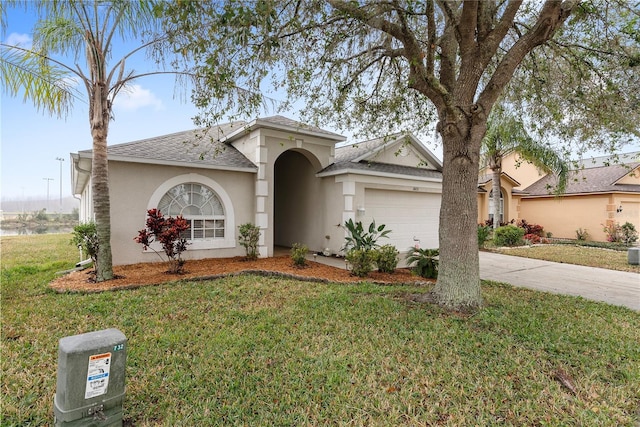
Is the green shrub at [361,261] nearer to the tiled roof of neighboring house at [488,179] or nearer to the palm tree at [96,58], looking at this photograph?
the palm tree at [96,58]

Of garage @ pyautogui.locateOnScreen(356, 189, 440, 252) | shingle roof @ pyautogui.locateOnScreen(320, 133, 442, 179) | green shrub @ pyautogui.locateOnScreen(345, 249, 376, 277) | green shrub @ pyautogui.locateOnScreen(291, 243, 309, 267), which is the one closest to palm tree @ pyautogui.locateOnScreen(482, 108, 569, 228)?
shingle roof @ pyautogui.locateOnScreen(320, 133, 442, 179)

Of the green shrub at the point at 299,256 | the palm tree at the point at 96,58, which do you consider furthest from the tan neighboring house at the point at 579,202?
the palm tree at the point at 96,58

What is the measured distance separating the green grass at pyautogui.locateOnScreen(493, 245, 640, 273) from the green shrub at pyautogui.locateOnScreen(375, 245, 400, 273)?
7683 millimetres

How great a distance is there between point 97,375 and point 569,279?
11.1 meters

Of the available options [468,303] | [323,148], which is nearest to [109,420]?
[468,303]

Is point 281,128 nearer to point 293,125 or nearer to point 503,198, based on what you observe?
point 293,125

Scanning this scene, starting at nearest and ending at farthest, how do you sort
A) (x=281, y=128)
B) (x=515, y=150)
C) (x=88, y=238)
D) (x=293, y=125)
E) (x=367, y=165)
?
1. (x=88, y=238)
2. (x=281, y=128)
3. (x=293, y=125)
4. (x=367, y=165)
5. (x=515, y=150)

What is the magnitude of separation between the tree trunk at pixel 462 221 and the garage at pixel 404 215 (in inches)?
213

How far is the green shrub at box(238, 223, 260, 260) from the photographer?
9859 mm

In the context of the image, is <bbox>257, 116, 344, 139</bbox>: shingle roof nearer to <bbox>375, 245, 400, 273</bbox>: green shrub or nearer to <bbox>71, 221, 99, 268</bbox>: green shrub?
<bbox>375, 245, 400, 273</bbox>: green shrub

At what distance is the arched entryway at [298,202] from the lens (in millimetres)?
12047

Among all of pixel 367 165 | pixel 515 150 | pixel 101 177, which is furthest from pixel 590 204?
pixel 101 177

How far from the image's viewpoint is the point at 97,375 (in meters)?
2.35

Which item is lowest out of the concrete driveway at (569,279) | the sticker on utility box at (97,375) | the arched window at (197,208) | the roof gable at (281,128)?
the concrete driveway at (569,279)
